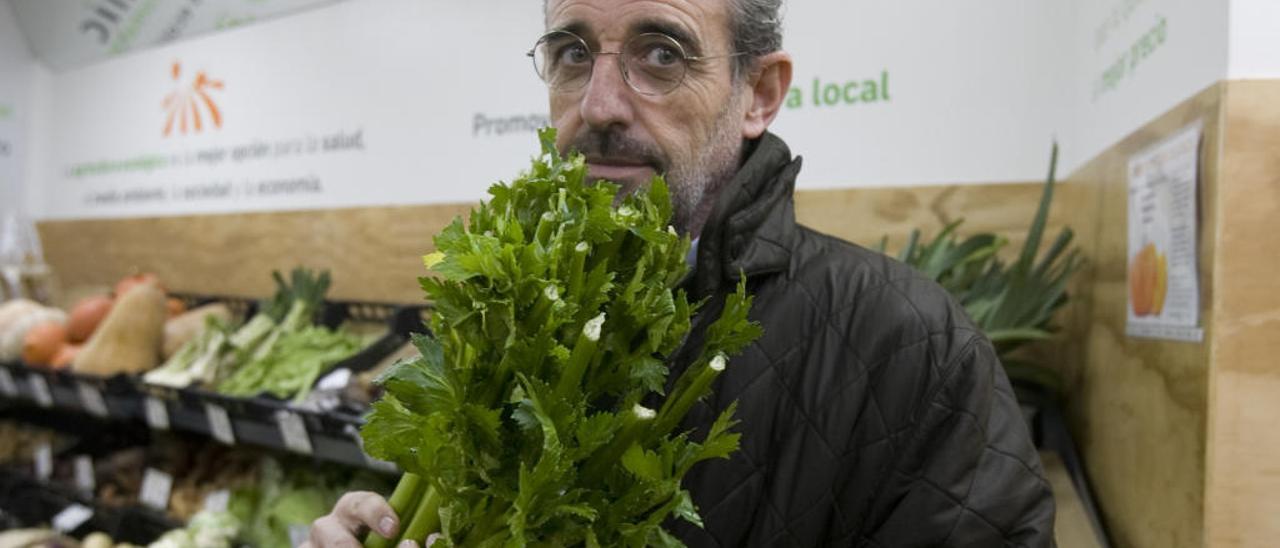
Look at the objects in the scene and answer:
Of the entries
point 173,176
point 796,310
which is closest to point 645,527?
point 796,310

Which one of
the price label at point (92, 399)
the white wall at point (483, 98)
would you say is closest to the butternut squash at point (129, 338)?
the price label at point (92, 399)

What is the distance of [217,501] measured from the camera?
2926 mm

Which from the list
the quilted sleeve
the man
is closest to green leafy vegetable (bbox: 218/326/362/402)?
the man

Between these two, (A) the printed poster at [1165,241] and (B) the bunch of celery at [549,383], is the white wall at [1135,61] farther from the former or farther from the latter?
(B) the bunch of celery at [549,383]

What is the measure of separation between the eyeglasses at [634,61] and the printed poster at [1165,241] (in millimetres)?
667

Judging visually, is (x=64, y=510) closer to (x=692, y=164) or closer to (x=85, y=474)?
(x=85, y=474)

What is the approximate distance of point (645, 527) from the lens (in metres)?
0.84

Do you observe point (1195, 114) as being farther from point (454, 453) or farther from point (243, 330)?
point (243, 330)

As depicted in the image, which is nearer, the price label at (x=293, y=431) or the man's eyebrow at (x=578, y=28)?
the man's eyebrow at (x=578, y=28)

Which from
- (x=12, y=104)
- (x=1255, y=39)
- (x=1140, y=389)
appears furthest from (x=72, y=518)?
(x=1255, y=39)

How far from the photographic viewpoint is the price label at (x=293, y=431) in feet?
7.63

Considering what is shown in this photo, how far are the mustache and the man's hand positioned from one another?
504 mm

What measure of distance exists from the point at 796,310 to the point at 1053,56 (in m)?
1.26

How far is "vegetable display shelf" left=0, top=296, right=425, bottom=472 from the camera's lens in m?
2.27
